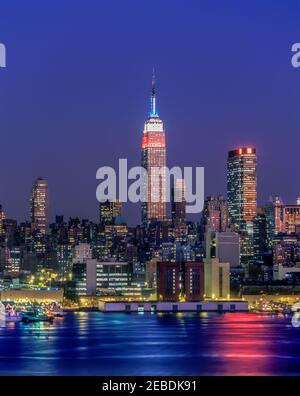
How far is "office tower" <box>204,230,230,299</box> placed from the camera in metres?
39.0

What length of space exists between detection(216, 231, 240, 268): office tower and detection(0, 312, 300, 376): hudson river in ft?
47.9

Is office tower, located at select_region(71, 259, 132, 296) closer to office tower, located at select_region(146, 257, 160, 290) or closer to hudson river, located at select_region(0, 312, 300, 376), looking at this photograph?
office tower, located at select_region(146, 257, 160, 290)

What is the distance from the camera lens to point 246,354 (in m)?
16.9

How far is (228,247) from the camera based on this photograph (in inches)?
1727

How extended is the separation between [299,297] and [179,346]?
68.8 feet

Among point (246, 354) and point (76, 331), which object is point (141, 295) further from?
point (246, 354)

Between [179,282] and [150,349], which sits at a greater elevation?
[179,282]

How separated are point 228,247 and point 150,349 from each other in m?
26.0

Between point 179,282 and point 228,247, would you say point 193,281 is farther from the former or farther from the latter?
point 228,247

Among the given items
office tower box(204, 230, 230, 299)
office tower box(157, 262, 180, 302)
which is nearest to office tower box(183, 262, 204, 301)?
office tower box(157, 262, 180, 302)

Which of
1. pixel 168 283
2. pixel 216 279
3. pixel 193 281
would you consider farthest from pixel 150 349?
pixel 216 279

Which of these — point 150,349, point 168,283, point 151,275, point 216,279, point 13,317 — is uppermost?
point 151,275
